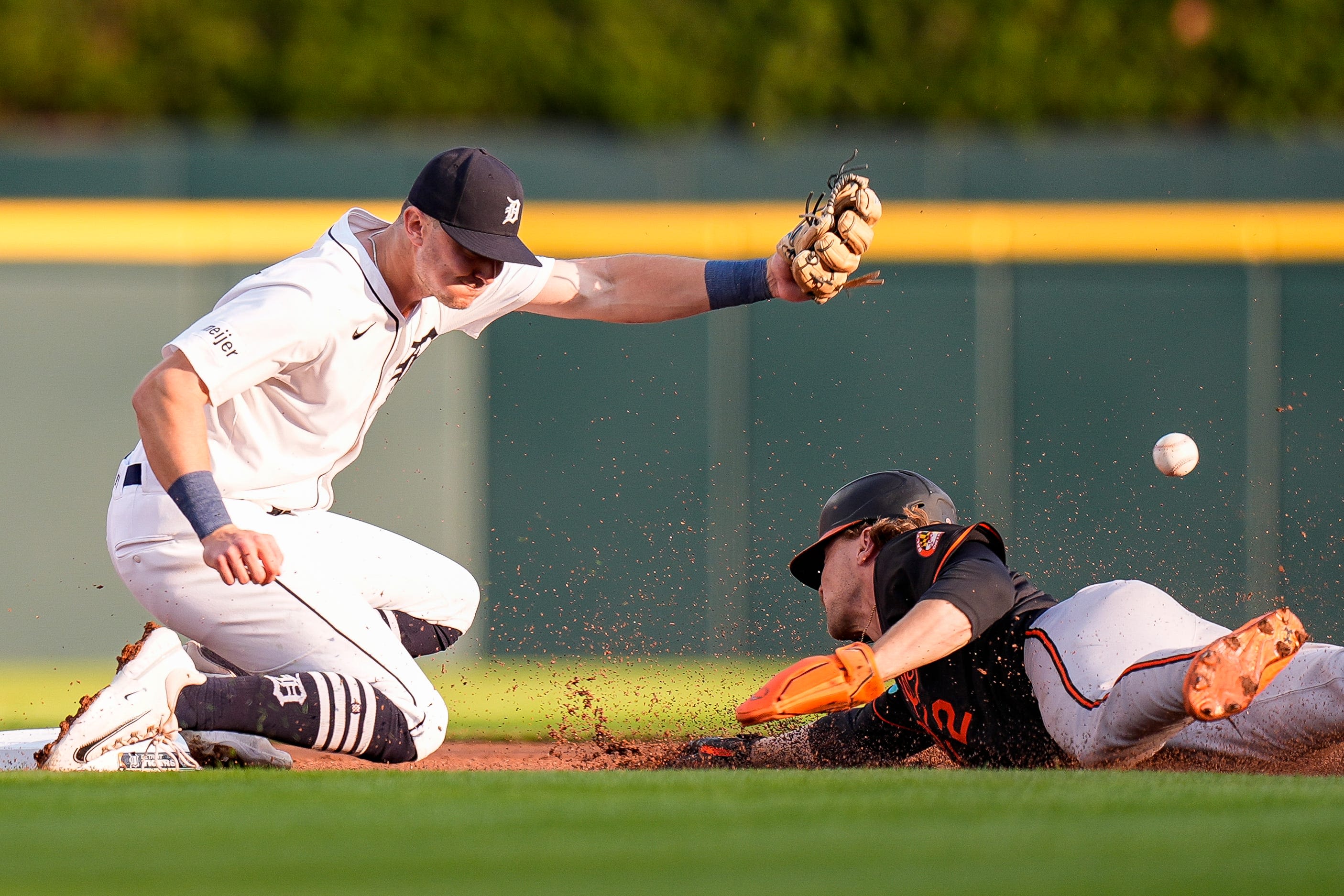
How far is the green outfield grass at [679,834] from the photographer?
187cm

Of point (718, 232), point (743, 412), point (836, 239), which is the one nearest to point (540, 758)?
point (836, 239)

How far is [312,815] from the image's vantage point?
2.36 m

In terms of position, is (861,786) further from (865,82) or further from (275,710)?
(865,82)

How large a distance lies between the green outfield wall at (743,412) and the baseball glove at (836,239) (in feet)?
12.4

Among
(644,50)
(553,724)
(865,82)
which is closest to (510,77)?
(644,50)

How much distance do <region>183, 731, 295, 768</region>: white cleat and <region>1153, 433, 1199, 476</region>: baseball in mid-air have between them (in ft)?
7.47

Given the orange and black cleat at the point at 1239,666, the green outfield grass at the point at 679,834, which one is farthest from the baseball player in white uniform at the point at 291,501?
the orange and black cleat at the point at 1239,666

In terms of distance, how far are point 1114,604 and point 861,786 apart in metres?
0.84

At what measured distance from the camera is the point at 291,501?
3531mm

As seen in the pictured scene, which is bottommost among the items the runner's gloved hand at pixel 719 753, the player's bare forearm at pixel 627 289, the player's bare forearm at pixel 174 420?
the runner's gloved hand at pixel 719 753

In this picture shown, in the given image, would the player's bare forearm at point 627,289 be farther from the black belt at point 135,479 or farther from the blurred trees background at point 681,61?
the blurred trees background at point 681,61

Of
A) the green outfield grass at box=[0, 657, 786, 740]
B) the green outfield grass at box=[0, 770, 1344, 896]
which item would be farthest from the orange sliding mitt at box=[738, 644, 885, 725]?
the green outfield grass at box=[0, 657, 786, 740]

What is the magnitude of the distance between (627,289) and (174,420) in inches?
52.0

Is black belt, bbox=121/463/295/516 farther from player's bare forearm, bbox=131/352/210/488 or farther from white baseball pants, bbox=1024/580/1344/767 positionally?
white baseball pants, bbox=1024/580/1344/767
